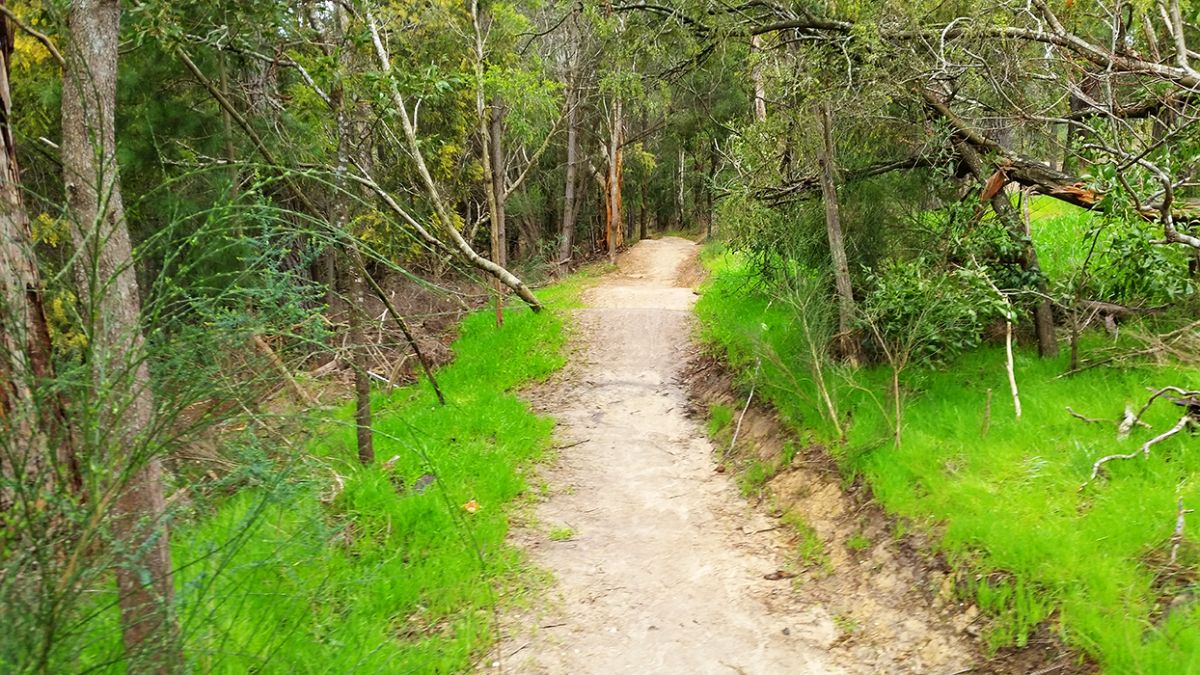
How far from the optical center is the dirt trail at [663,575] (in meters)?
3.78

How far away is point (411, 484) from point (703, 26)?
5.02 m

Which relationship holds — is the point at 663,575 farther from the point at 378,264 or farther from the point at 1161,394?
the point at 378,264

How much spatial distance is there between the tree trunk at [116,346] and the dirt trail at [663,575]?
6.91 feet

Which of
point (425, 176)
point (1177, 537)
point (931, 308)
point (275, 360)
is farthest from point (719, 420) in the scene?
point (275, 360)

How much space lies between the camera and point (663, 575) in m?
4.71

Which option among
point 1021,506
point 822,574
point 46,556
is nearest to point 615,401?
point 822,574

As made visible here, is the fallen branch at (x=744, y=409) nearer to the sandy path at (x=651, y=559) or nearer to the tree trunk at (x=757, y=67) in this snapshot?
the sandy path at (x=651, y=559)

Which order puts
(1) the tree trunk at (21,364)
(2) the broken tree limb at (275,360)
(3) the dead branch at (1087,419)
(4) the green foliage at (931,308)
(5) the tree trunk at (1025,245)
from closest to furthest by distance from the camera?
(1) the tree trunk at (21,364)
(2) the broken tree limb at (275,360)
(3) the dead branch at (1087,419)
(4) the green foliage at (931,308)
(5) the tree trunk at (1025,245)

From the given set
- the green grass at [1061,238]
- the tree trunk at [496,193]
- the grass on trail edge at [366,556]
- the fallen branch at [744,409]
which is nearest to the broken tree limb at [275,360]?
the grass on trail edge at [366,556]

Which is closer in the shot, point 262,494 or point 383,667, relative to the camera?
point 262,494

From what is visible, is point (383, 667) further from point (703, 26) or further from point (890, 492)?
point (703, 26)

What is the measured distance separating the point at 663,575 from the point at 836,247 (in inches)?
145

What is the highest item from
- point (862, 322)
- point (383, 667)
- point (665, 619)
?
point (862, 322)

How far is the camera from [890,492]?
467cm
